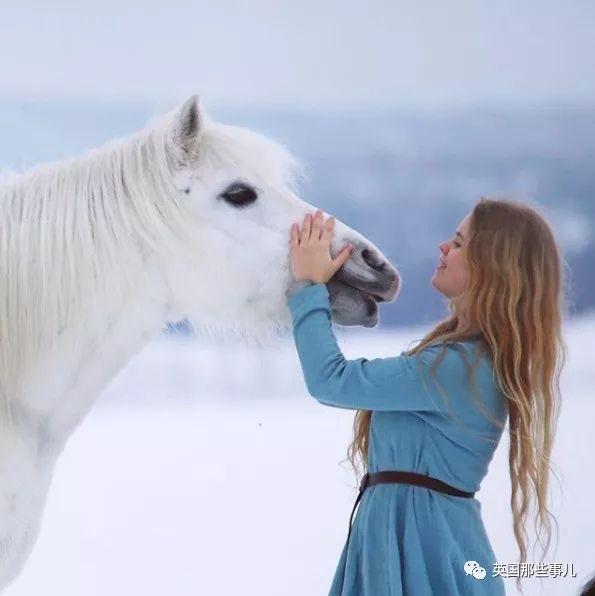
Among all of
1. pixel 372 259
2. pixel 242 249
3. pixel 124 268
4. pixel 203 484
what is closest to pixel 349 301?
Answer: pixel 372 259

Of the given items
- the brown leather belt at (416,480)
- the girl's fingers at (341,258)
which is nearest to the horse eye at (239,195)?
the girl's fingers at (341,258)

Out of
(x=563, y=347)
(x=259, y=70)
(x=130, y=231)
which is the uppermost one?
(x=259, y=70)

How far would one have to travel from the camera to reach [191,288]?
1.17 meters

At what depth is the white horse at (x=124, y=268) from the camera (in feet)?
3.52

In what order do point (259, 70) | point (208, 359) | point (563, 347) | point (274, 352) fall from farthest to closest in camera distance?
point (259, 70), point (208, 359), point (274, 352), point (563, 347)

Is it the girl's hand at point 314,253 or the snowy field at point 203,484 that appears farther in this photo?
the snowy field at point 203,484

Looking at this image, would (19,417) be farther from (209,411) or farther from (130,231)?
(209,411)

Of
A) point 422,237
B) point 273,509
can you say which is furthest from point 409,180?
point 273,509

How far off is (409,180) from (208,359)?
59 centimetres

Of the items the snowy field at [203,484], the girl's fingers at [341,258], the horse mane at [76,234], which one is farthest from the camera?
the snowy field at [203,484]

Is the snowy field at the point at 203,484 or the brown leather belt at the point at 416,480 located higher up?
the snowy field at the point at 203,484

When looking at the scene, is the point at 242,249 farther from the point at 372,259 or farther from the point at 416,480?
the point at 416,480

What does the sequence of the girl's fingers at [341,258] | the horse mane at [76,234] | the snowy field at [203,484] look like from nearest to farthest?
the horse mane at [76,234] → the girl's fingers at [341,258] → the snowy field at [203,484]

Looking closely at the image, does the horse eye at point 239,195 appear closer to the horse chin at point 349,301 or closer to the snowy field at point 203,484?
the horse chin at point 349,301
